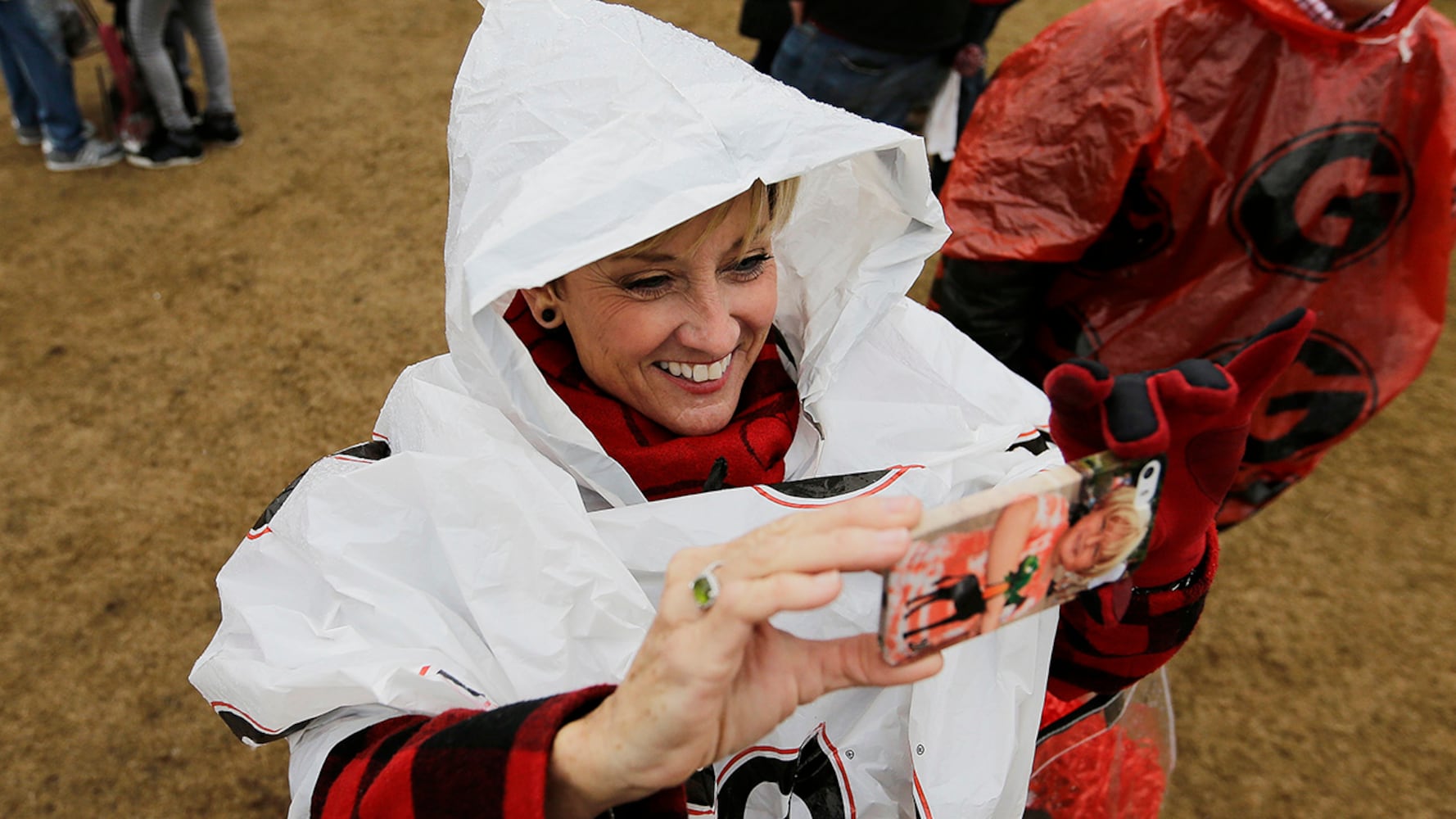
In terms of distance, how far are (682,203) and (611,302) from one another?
0.64 feet

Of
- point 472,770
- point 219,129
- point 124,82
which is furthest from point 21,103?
point 472,770

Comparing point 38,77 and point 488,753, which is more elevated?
point 488,753

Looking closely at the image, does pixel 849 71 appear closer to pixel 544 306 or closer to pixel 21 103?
pixel 544 306

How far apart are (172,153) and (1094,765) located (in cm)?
445

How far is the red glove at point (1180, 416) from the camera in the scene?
86cm

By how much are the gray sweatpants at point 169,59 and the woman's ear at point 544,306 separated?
3.72m

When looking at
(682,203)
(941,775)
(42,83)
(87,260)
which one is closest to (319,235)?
(87,260)

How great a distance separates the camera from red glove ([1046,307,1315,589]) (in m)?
0.86

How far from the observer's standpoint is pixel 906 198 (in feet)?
4.60

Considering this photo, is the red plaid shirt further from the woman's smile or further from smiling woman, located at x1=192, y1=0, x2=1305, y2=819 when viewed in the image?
the woman's smile

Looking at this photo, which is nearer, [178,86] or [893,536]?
[893,536]

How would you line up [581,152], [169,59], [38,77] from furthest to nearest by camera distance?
1. [169,59]
2. [38,77]
3. [581,152]

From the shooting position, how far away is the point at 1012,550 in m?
0.81

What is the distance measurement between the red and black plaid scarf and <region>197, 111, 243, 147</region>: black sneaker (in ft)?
12.3
